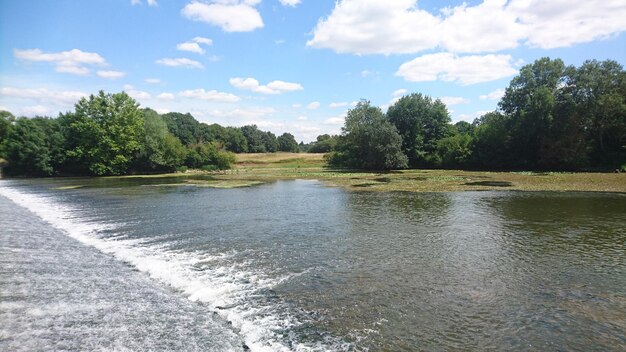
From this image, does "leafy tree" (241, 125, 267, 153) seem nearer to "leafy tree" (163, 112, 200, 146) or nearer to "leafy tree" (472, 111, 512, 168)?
"leafy tree" (163, 112, 200, 146)

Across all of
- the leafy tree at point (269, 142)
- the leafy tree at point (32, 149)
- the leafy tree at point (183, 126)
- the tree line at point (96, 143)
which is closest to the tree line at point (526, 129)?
the tree line at point (96, 143)

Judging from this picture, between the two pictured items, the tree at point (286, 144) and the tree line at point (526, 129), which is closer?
the tree line at point (526, 129)

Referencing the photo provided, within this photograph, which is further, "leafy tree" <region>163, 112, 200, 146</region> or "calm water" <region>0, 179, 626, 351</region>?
"leafy tree" <region>163, 112, 200, 146</region>

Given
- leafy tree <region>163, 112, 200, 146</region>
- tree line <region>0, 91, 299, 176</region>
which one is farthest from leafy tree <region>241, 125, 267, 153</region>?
tree line <region>0, 91, 299, 176</region>

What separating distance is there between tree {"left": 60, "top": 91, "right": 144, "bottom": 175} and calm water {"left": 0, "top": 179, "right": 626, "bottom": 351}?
50.4 metres

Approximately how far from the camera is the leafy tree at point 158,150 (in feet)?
231

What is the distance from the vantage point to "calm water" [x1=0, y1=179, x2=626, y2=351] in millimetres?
7340

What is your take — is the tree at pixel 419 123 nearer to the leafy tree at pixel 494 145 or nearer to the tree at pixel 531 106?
the leafy tree at pixel 494 145

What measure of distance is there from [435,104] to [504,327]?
7826cm

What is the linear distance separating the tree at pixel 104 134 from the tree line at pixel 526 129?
144 ft

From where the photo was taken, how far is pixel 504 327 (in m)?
7.69

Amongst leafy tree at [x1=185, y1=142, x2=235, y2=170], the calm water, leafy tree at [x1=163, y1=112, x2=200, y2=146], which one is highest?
leafy tree at [x1=163, y1=112, x2=200, y2=146]

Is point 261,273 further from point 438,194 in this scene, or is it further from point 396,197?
point 438,194

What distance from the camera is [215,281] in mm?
10672
